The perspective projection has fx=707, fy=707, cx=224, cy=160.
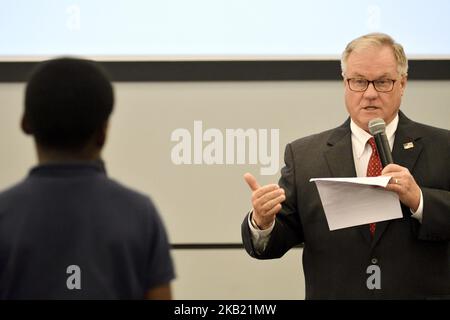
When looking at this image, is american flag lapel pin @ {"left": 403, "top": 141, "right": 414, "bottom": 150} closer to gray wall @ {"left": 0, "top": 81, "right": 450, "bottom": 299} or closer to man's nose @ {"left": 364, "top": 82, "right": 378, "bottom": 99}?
man's nose @ {"left": 364, "top": 82, "right": 378, "bottom": 99}

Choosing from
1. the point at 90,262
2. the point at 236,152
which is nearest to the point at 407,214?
the point at 236,152

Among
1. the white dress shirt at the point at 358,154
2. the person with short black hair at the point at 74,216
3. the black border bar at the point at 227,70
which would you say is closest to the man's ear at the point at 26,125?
the person with short black hair at the point at 74,216

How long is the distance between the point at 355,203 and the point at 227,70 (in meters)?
1.28

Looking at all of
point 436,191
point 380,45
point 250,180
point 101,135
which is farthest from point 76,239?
point 380,45

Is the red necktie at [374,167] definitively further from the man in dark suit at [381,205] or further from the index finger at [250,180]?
the index finger at [250,180]

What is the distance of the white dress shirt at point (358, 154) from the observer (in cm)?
238

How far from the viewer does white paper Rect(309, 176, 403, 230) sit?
2191 mm

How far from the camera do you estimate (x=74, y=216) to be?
4.21ft

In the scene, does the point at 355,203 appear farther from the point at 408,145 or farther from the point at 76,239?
the point at 76,239

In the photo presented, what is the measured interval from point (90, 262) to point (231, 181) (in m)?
2.11

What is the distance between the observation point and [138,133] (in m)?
3.36

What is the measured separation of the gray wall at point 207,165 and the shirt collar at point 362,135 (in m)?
0.86

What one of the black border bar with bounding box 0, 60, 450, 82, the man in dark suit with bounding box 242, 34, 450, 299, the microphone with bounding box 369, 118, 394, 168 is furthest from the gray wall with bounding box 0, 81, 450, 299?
the microphone with bounding box 369, 118, 394, 168

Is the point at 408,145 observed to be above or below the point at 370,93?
below
